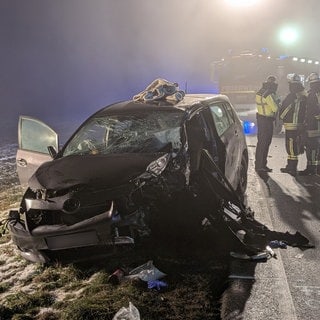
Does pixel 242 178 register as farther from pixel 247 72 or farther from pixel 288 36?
pixel 288 36

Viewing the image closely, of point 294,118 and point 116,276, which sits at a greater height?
point 294,118

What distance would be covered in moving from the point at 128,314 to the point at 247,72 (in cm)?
1531

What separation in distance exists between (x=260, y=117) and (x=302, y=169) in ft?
4.45

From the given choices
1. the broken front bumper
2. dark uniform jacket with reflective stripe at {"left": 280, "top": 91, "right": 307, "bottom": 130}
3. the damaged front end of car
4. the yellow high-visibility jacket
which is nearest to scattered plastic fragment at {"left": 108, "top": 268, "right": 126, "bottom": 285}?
the damaged front end of car

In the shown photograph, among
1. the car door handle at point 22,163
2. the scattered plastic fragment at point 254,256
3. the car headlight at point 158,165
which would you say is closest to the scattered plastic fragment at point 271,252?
the scattered plastic fragment at point 254,256

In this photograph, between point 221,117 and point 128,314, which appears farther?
point 221,117

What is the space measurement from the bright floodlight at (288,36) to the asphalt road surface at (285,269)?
77.5 ft

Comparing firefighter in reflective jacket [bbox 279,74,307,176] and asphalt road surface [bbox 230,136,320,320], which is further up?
firefighter in reflective jacket [bbox 279,74,307,176]

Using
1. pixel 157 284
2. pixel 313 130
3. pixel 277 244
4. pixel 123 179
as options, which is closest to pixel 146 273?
pixel 157 284

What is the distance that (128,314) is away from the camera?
10.1ft

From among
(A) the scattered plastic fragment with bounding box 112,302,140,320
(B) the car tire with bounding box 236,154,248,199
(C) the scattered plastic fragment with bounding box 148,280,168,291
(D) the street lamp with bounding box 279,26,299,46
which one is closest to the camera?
(A) the scattered plastic fragment with bounding box 112,302,140,320

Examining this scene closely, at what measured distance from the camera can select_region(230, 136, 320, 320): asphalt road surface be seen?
125 inches

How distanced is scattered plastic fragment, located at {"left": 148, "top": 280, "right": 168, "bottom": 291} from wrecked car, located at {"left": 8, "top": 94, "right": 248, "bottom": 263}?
0.44 metres

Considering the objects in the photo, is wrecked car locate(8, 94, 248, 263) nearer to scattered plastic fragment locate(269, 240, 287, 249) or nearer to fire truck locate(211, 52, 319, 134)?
scattered plastic fragment locate(269, 240, 287, 249)
